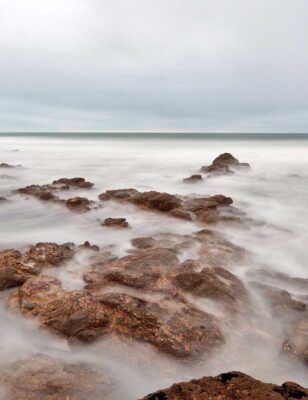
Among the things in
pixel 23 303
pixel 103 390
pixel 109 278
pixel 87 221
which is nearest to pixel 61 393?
pixel 103 390

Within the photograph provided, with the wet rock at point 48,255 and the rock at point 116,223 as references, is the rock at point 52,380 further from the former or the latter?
the rock at point 116,223

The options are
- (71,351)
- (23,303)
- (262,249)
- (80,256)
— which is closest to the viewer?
(71,351)

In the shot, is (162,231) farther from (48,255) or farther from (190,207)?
(48,255)

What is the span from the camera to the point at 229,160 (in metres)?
23.9

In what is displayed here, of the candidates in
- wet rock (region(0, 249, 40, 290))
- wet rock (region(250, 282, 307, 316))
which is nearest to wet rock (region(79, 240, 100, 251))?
wet rock (region(0, 249, 40, 290))

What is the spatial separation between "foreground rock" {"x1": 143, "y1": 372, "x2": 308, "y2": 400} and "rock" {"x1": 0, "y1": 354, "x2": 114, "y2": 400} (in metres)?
0.84

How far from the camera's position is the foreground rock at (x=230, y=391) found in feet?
8.49

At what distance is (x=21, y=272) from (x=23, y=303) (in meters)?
0.87

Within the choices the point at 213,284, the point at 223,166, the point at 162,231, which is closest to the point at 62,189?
the point at 162,231

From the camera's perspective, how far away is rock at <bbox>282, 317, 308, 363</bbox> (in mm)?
3965

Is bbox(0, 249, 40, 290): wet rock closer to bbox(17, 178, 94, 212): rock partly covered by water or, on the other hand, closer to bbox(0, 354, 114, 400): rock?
bbox(0, 354, 114, 400): rock

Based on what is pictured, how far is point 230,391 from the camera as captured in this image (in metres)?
2.64

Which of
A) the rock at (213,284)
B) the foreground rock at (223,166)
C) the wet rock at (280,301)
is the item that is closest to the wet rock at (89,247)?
the rock at (213,284)

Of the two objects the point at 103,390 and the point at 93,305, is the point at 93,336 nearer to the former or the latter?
the point at 93,305
